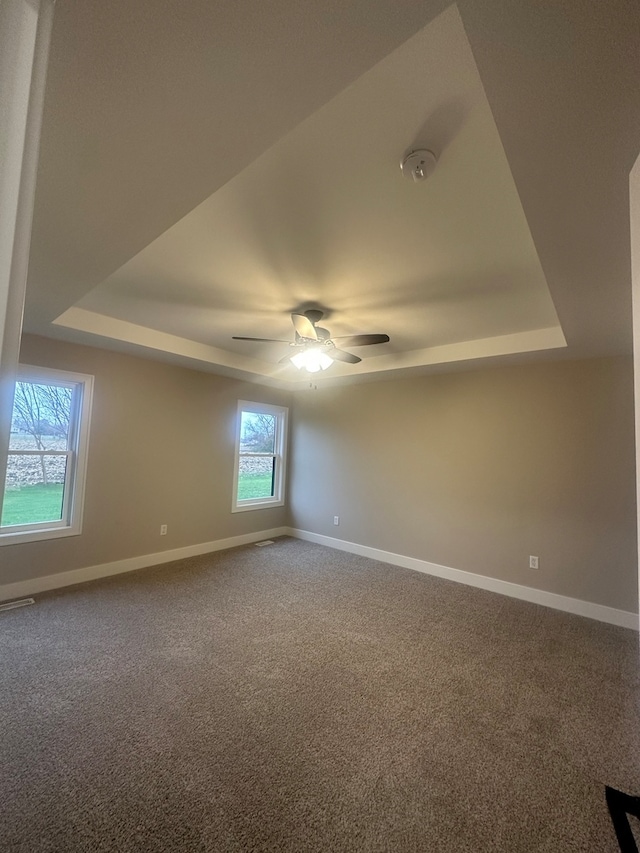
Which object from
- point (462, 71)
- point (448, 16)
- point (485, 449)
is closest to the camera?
point (448, 16)

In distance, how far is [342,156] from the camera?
1450 millimetres

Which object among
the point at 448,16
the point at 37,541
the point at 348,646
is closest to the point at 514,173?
the point at 448,16

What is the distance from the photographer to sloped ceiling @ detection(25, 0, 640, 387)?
88 cm

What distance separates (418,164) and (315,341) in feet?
5.24

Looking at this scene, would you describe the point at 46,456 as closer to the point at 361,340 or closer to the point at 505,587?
the point at 361,340

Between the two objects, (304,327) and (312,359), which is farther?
(312,359)

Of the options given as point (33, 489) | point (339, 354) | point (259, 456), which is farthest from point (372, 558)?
point (33, 489)

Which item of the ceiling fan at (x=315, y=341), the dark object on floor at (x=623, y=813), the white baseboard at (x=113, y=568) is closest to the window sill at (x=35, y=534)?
the white baseboard at (x=113, y=568)

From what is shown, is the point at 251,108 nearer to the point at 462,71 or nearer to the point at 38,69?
the point at 462,71

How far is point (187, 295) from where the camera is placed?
8.94 ft

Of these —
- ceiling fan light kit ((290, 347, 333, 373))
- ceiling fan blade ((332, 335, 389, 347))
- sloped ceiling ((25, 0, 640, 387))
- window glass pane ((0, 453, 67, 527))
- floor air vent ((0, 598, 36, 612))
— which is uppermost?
sloped ceiling ((25, 0, 640, 387))

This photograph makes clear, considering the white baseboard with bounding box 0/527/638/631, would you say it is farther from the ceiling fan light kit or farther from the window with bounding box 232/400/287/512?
the ceiling fan light kit

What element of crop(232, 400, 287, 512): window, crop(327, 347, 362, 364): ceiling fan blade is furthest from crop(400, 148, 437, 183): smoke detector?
crop(232, 400, 287, 512): window

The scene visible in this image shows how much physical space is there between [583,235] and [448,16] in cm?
103
